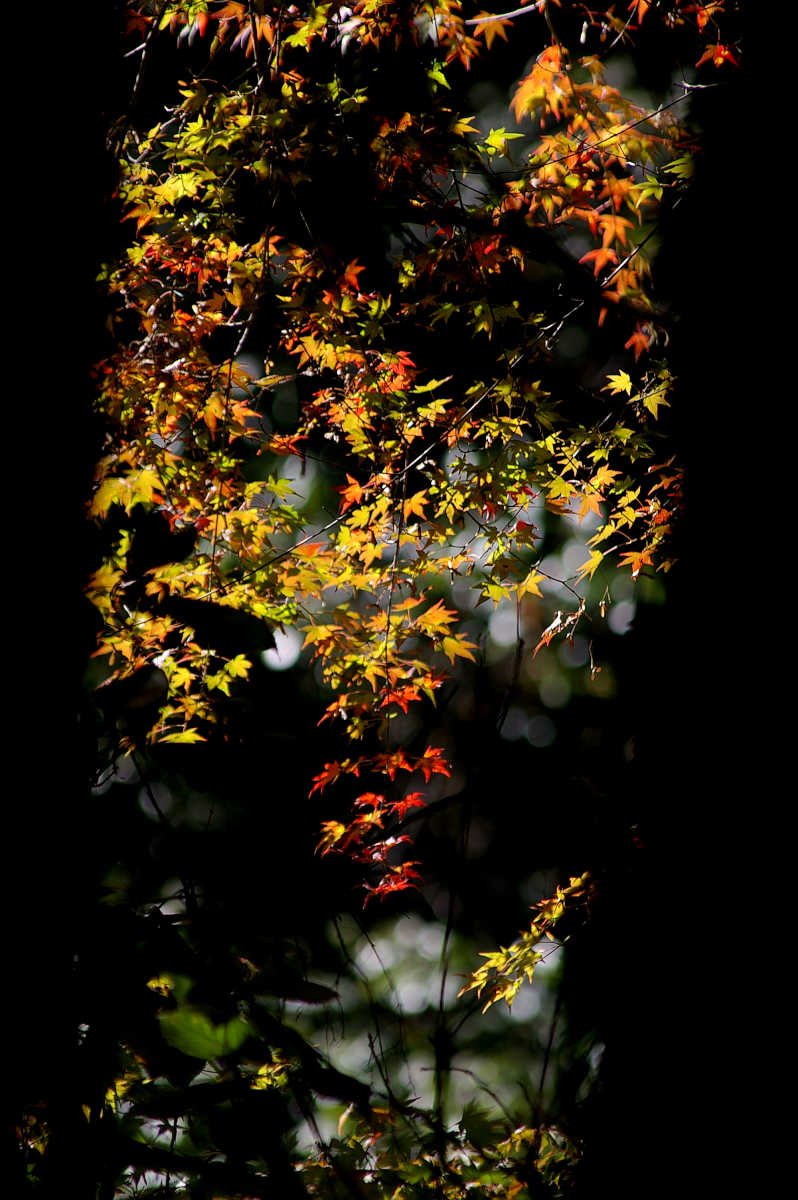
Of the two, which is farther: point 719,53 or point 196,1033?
point 719,53

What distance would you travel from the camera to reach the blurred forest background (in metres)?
1.85

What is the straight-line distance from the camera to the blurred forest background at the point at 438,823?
185cm

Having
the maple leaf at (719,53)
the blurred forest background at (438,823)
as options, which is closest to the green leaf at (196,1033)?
the blurred forest background at (438,823)

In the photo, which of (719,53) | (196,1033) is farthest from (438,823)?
(719,53)

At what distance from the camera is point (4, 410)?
185cm

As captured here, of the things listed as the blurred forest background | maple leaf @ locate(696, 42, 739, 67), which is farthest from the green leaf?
maple leaf @ locate(696, 42, 739, 67)

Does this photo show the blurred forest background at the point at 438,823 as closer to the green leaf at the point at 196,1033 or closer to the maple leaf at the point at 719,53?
the green leaf at the point at 196,1033

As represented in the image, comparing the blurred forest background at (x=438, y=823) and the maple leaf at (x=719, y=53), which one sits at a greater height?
the maple leaf at (x=719, y=53)

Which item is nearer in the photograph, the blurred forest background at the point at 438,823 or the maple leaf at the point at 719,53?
the blurred forest background at the point at 438,823

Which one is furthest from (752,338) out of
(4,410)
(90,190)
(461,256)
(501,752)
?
(4,410)

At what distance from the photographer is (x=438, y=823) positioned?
3.30m

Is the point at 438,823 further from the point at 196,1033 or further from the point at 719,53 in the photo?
the point at 719,53

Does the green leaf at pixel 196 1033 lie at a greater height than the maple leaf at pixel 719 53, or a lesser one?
lesser

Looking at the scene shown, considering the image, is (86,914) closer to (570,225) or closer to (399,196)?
(399,196)
